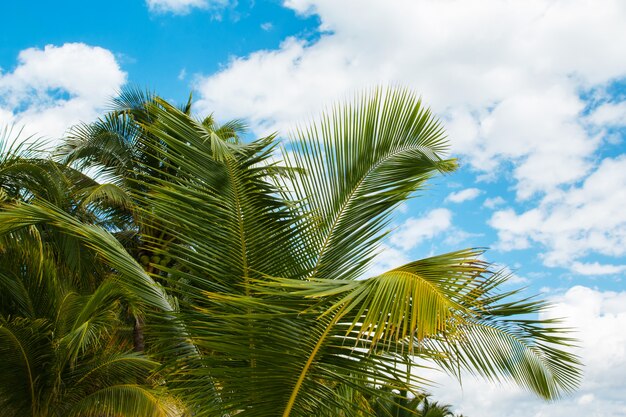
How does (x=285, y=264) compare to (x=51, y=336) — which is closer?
(x=285, y=264)

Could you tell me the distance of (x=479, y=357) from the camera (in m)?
4.91

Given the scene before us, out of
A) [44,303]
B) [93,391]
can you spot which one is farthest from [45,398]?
[44,303]

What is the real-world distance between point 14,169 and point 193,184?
426 cm

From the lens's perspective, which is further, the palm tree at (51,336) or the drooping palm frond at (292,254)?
the palm tree at (51,336)

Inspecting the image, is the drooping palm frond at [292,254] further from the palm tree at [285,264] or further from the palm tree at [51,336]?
the palm tree at [51,336]

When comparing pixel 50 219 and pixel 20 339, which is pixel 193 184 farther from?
pixel 20 339

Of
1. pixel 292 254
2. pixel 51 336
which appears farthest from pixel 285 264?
pixel 51 336

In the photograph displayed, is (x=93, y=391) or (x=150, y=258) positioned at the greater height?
(x=150, y=258)

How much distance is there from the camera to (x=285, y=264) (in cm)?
481

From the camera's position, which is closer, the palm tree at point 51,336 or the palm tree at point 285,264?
the palm tree at point 285,264

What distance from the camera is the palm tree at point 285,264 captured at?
414 centimetres

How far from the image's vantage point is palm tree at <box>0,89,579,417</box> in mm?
4141

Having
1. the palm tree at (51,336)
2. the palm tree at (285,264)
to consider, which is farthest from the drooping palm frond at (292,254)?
the palm tree at (51,336)

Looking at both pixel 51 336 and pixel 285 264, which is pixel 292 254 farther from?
pixel 51 336
